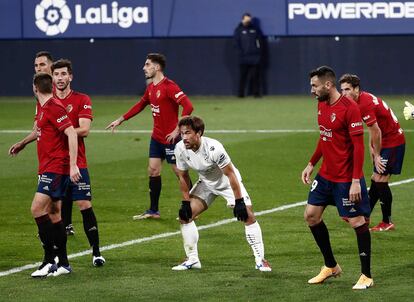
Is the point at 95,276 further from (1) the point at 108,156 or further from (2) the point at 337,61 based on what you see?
(2) the point at 337,61

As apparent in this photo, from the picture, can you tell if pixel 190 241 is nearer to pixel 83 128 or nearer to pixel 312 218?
pixel 312 218

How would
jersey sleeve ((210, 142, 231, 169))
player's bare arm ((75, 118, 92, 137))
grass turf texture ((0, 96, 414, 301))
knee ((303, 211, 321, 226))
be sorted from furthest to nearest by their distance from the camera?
player's bare arm ((75, 118, 92, 137)) → jersey sleeve ((210, 142, 231, 169)) → knee ((303, 211, 321, 226)) → grass turf texture ((0, 96, 414, 301))

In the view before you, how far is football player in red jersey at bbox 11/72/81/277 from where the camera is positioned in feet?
41.1

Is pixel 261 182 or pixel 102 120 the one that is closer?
pixel 261 182

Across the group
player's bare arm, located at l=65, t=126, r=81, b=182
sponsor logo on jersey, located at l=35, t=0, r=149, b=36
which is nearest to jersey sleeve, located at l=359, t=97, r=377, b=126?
player's bare arm, located at l=65, t=126, r=81, b=182

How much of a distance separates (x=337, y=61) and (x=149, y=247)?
2112 centimetres

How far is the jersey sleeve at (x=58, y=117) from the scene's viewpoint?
12492mm

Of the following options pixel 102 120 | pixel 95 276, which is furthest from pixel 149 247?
pixel 102 120

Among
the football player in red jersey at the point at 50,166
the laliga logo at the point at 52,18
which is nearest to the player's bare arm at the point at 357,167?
the football player in red jersey at the point at 50,166

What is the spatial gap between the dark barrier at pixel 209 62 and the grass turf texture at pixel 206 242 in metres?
8.98

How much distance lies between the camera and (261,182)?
784 inches

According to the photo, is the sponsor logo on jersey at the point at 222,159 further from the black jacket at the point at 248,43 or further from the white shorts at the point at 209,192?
the black jacket at the point at 248,43

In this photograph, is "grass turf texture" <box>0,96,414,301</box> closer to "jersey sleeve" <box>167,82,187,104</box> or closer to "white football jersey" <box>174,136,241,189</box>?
"white football jersey" <box>174,136,241,189</box>

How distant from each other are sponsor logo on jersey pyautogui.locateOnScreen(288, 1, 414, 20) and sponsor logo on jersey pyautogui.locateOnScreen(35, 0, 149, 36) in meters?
4.60
